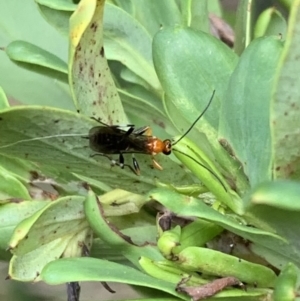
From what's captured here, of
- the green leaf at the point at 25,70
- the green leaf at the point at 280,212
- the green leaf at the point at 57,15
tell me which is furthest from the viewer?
the green leaf at the point at 25,70

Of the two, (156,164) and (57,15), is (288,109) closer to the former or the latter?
(156,164)

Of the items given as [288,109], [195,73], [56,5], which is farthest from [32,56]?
[288,109]

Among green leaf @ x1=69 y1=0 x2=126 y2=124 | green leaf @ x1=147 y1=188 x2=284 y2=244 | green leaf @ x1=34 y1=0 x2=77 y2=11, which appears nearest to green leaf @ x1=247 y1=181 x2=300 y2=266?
green leaf @ x1=147 y1=188 x2=284 y2=244

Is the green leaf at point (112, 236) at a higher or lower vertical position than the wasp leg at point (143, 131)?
lower

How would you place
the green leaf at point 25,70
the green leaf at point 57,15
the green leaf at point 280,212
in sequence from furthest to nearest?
1. the green leaf at point 25,70
2. the green leaf at point 57,15
3. the green leaf at point 280,212

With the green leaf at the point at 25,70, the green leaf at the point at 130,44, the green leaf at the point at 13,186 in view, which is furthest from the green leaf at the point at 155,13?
the green leaf at the point at 13,186

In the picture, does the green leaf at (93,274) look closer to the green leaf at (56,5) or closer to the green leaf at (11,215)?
the green leaf at (11,215)

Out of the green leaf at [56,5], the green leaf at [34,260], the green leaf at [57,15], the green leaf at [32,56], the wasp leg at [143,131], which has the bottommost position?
the green leaf at [34,260]
